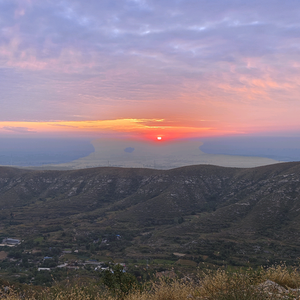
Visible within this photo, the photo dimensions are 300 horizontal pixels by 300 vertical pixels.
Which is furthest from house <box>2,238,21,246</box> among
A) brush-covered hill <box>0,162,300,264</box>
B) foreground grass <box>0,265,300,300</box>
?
foreground grass <box>0,265,300,300</box>

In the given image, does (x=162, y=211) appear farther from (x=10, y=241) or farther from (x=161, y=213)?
(x=10, y=241)

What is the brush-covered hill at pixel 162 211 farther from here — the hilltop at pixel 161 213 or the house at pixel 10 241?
the house at pixel 10 241

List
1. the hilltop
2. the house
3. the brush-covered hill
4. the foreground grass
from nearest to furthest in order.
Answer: the foreground grass, the hilltop, the brush-covered hill, the house

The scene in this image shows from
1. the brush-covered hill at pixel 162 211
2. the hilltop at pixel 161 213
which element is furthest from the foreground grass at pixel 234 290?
the brush-covered hill at pixel 162 211

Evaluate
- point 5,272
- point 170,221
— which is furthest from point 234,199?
point 5,272

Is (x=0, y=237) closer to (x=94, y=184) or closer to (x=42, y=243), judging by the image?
(x=42, y=243)

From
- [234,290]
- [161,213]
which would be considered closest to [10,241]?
[161,213]

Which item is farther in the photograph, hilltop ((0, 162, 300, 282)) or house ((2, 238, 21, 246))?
house ((2, 238, 21, 246))

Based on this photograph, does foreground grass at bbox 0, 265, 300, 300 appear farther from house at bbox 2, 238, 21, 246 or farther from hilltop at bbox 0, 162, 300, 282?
house at bbox 2, 238, 21, 246

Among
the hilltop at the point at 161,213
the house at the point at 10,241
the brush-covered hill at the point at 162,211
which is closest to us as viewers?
the hilltop at the point at 161,213

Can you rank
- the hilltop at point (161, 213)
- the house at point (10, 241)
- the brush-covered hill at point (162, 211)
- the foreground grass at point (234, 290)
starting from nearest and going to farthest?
the foreground grass at point (234, 290)
the hilltop at point (161, 213)
the brush-covered hill at point (162, 211)
the house at point (10, 241)
